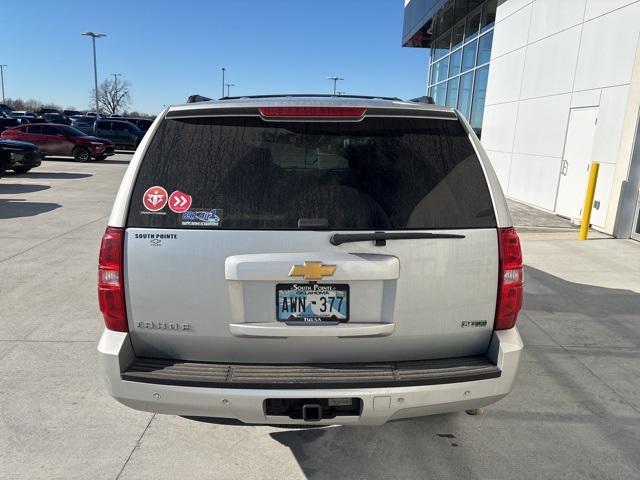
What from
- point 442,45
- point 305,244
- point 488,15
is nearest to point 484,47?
point 488,15

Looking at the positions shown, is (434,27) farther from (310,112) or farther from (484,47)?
(310,112)

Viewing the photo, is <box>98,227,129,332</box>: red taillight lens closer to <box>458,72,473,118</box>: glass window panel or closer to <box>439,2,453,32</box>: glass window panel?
<box>458,72,473,118</box>: glass window panel

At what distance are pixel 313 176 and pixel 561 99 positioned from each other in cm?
1086

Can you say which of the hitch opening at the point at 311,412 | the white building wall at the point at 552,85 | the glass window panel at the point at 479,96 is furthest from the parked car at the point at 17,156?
the hitch opening at the point at 311,412

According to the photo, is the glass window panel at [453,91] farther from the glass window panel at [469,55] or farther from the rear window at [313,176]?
the rear window at [313,176]

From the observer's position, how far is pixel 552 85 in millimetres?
11406

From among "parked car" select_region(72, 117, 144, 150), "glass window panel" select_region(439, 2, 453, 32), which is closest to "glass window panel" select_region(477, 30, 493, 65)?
"glass window panel" select_region(439, 2, 453, 32)

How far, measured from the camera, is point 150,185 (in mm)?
2227

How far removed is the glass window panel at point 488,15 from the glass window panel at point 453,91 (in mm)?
2952

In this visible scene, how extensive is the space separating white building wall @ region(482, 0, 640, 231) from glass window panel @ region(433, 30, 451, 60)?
6.56 m

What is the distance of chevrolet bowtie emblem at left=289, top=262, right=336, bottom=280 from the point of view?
212 centimetres

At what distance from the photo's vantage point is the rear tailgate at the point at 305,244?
2137 mm

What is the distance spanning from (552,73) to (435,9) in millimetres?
8906

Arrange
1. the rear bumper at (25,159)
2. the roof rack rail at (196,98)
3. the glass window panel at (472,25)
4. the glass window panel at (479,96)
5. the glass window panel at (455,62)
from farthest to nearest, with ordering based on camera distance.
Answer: the glass window panel at (455,62) < the glass window panel at (472,25) < the glass window panel at (479,96) < the rear bumper at (25,159) < the roof rack rail at (196,98)
